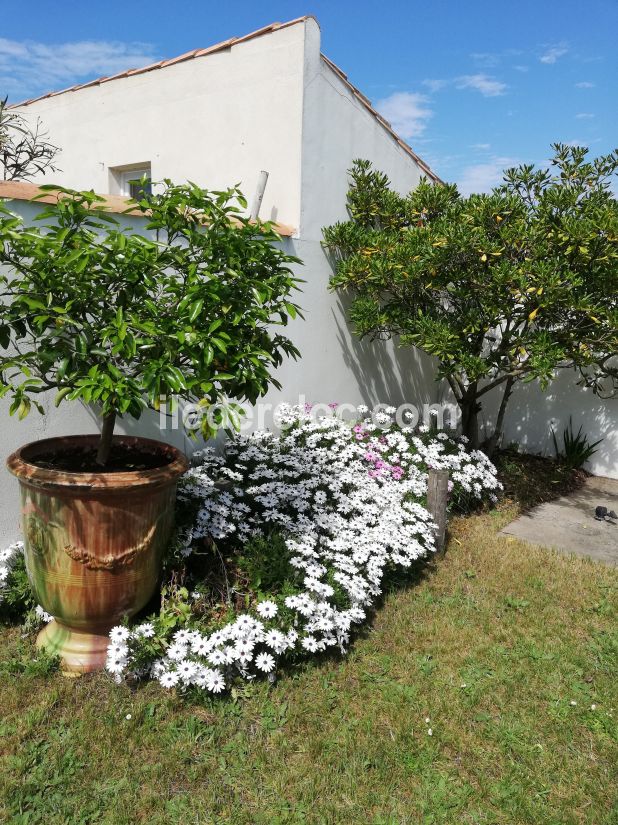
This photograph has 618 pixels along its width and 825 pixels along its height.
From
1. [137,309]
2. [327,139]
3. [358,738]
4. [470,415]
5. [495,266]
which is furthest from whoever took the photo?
[470,415]

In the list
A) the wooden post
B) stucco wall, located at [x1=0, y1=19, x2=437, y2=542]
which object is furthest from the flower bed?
stucco wall, located at [x1=0, y1=19, x2=437, y2=542]

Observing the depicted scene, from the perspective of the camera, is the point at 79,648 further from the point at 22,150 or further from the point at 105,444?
the point at 22,150

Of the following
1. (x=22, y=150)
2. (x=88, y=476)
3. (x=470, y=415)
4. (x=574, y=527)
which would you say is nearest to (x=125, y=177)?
(x=22, y=150)

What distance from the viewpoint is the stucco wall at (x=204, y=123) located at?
515 cm

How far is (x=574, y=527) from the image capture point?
5.34 metres

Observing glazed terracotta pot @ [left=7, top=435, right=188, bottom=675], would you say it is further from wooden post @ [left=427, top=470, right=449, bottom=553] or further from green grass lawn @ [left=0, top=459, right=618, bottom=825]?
wooden post @ [left=427, top=470, right=449, bottom=553]

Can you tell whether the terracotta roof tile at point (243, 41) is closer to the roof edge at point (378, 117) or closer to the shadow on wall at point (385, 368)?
the roof edge at point (378, 117)

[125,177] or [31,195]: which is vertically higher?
[125,177]

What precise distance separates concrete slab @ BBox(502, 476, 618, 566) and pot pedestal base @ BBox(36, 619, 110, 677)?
354cm

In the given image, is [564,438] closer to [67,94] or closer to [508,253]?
[508,253]

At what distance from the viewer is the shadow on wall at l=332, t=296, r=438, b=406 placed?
6.11m

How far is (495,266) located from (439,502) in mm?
2165

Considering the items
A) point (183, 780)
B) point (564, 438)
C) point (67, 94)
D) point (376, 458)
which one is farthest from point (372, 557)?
point (67, 94)

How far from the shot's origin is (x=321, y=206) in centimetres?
550
